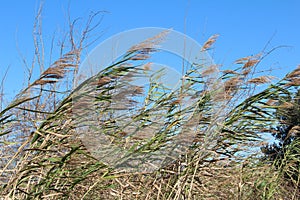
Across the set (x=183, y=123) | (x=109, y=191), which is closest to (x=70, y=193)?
(x=109, y=191)

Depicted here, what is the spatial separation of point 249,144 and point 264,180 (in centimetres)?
34

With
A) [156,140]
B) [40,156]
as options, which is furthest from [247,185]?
[40,156]

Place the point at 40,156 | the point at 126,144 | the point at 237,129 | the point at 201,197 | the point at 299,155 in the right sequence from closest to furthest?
the point at 40,156
the point at 126,144
the point at 201,197
the point at 237,129
the point at 299,155

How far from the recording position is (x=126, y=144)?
8.18 ft

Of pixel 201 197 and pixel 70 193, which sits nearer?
pixel 70 193

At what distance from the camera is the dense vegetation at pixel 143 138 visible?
2234 mm

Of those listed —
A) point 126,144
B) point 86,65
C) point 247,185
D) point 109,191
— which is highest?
point 86,65

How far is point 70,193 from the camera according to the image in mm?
2363

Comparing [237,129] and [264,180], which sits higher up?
[237,129]

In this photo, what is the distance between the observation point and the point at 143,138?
2523mm

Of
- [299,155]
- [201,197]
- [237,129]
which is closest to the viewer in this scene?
[201,197]

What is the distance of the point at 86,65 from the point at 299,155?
187 cm

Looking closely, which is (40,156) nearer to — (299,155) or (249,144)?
(249,144)

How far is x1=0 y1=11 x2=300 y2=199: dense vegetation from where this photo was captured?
2.23 metres
